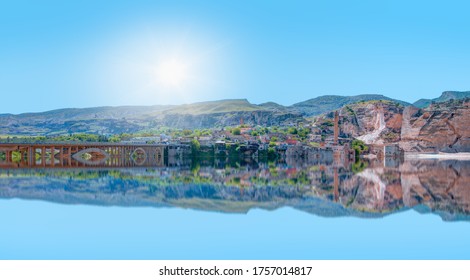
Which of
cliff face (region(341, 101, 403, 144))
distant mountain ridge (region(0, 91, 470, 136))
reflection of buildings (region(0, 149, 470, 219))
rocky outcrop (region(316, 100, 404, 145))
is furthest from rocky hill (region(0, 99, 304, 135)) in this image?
reflection of buildings (region(0, 149, 470, 219))

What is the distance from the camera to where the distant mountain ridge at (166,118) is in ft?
432

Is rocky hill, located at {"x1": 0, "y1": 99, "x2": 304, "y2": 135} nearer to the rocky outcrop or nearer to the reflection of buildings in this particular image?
the rocky outcrop

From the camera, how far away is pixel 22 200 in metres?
14.4

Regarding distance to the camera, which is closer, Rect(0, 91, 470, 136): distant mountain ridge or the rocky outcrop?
the rocky outcrop

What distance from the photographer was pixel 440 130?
70.2 meters

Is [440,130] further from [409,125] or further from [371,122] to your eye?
[371,122]

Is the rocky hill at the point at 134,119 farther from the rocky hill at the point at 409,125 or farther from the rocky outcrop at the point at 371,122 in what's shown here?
the rocky hill at the point at 409,125

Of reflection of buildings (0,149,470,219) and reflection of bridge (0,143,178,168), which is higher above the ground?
reflection of buildings (0,149,470,219)

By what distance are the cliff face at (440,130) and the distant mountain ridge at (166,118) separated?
46.9 metres

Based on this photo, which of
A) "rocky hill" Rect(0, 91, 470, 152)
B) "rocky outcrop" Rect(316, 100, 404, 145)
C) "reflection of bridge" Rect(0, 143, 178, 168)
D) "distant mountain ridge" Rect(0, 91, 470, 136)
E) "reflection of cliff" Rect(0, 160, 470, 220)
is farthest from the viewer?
"distant mountain ridge" Rect(0, 91, 470, 136)

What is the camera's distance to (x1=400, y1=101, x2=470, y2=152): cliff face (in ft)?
227

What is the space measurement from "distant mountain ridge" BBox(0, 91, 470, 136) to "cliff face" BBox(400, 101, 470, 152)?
1845 inches
